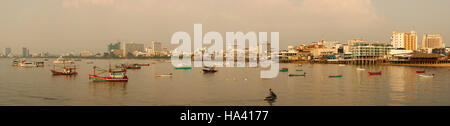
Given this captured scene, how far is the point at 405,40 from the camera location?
508 ft

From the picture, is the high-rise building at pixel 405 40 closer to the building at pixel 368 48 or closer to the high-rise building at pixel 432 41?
the building at pixel 368 48

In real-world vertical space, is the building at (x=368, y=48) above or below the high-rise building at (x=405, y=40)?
below

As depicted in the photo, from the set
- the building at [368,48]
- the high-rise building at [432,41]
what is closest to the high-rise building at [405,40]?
the building at [368,48]

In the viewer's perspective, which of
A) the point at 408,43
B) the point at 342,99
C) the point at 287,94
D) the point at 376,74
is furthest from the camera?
the point at 408,43

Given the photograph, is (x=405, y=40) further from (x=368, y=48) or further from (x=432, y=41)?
(x=432, y=41)

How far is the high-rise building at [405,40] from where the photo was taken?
153750mm

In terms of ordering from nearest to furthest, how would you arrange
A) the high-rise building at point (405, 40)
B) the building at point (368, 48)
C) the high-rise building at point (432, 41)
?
the building at point (368, 48) → the high-rise building at point (405, 40) → the high-rise building at point (432, 41)

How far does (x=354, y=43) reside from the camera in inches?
5384

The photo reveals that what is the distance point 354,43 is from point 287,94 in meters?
117

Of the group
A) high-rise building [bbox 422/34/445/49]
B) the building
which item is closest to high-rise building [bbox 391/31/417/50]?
the building

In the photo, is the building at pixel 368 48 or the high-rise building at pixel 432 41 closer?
the building at pixel 368 48

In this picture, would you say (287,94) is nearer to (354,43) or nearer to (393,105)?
(393,105)
